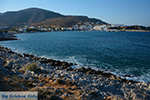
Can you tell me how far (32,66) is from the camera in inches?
451

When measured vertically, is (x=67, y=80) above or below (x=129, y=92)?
above

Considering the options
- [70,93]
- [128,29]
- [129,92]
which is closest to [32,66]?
[70,93]

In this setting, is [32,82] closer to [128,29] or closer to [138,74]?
[138,74]

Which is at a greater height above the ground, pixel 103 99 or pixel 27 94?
pixel 27 94

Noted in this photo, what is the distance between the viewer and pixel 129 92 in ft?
29.2

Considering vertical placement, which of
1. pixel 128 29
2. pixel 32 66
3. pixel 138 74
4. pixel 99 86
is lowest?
pixel 138 74

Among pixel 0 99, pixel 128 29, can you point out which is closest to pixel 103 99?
pixel 0 99

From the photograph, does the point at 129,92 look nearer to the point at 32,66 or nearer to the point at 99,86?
the point at 99,86

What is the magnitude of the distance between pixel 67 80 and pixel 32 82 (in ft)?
8.50

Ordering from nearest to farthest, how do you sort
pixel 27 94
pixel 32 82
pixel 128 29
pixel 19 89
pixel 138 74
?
1. pixel 27 94
2. pixel 19 89
3. pixel 32 82
4. pixel 138 74
5. pixel 128 29

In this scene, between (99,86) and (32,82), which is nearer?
(32,82)

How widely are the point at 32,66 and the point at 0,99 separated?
19.7ft

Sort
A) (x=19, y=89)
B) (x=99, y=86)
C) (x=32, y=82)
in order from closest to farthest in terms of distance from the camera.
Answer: (x=19, y=89)
(x=32, y=82)
(x=99, y=86)

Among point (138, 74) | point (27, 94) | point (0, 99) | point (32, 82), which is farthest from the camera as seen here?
point (138, 74)
